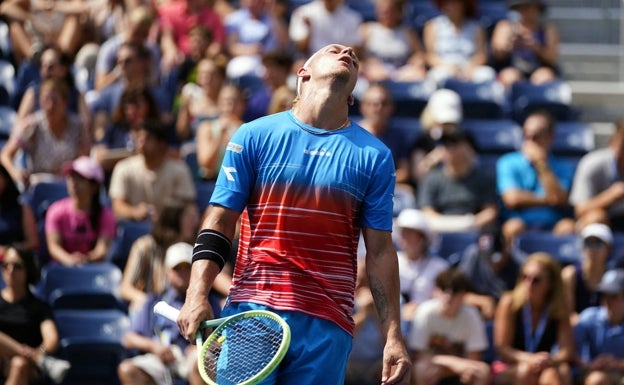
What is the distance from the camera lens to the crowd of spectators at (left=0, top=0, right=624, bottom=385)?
32.0ft

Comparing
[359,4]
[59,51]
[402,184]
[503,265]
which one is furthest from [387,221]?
[359,4]

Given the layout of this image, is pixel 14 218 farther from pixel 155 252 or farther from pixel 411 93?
pixel 411 93

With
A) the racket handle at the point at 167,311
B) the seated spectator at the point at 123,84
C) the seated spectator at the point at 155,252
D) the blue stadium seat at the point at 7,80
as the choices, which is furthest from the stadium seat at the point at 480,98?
the racket handle at the point at 167,311

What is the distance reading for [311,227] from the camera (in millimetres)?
5359

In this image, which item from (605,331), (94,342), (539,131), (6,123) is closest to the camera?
(94,342)

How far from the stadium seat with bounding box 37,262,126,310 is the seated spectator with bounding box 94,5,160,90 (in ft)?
8.73

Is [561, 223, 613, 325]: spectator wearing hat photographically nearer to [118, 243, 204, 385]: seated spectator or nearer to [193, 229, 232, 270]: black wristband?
[118, 243, 204, 385]: seated spectator

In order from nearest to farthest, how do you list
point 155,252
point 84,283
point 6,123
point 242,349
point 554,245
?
1. point 242,349
2. point 155,252
3. point 84,283
4. point 554,245
5. point 6,123

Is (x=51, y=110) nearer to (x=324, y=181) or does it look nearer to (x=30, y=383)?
(x=30, y=383)

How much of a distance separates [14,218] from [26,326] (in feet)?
3.78

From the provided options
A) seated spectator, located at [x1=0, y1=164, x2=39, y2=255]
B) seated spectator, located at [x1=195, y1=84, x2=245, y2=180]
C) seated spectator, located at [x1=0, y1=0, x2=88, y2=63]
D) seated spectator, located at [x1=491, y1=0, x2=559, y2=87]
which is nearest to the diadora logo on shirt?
seated spectator, located at [x1=0, y1=164, x2=39, y2=255]

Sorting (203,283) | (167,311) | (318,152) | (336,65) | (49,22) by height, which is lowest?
(49,22)

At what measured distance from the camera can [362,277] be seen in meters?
9.95

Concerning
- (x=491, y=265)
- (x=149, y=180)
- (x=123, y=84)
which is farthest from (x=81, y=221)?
(x=491, y=265)
